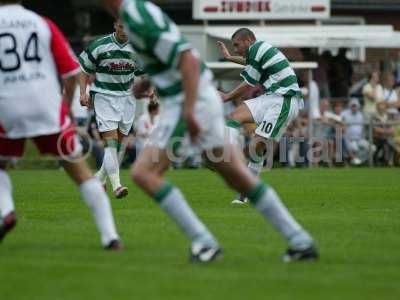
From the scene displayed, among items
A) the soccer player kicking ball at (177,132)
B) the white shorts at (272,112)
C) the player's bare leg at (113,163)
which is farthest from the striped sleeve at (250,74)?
the soccer player kicking ball at (177,132)

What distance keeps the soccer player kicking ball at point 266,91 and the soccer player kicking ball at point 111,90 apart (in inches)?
56.4

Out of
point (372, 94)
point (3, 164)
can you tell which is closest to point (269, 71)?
point (3, 164)

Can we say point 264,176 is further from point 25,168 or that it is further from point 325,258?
point 325,258

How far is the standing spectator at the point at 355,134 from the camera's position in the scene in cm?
2780

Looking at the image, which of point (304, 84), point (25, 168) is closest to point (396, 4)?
point (304, 84)

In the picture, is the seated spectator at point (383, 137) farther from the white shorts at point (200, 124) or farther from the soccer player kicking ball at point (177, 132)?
the white shorts at point (200, 124)

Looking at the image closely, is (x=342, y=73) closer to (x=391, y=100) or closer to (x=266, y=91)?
(x=391, y=100)

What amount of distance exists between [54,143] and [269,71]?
650cm

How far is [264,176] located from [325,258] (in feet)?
43.2

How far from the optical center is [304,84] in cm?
2855

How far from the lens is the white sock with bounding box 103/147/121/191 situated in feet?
51.7

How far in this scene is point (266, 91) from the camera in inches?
633

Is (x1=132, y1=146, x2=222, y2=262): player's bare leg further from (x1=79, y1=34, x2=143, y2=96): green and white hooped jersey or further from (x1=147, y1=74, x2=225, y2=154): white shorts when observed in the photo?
(x1=79, y1=34, x2=143, y2=96): green and white hooped jersey

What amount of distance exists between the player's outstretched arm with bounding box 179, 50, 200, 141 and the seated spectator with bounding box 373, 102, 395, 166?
19638 mm
